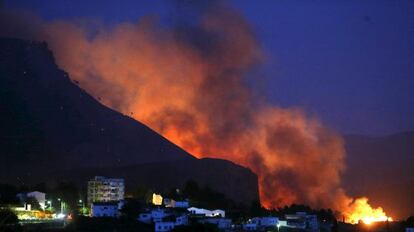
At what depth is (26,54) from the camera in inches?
4643

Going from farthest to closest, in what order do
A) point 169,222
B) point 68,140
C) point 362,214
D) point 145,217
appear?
point 68,140, point 362,214, point 145,217, point 169,222

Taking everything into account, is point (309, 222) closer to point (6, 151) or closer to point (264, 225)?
point (264, 225)

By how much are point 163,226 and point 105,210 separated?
25.5 feet

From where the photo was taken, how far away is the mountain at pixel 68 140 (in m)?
92.4

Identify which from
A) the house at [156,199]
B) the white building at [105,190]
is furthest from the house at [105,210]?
the white building at [105,190]

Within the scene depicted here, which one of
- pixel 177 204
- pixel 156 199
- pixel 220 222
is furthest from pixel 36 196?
pixel 220 222

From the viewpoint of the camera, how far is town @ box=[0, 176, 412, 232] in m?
55.8

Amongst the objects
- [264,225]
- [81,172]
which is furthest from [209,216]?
[81,172]

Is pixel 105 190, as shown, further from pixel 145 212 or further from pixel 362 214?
pixel 362 214

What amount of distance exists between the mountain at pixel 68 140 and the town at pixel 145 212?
1272 cm

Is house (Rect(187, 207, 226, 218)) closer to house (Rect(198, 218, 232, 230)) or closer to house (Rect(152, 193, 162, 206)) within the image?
house (Rect(198, 218, 232, 230))

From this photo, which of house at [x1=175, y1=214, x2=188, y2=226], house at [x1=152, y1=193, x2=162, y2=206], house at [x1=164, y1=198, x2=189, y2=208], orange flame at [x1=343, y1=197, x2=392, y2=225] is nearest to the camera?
house at [x1=175, y1=214, x2=188, y2=226]

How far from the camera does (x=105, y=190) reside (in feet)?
244

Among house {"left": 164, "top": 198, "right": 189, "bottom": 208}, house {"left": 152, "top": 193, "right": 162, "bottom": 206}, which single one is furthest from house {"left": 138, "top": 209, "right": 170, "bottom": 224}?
house {"left": 152, "top": 193, "right": 162, "bottom": 206}
